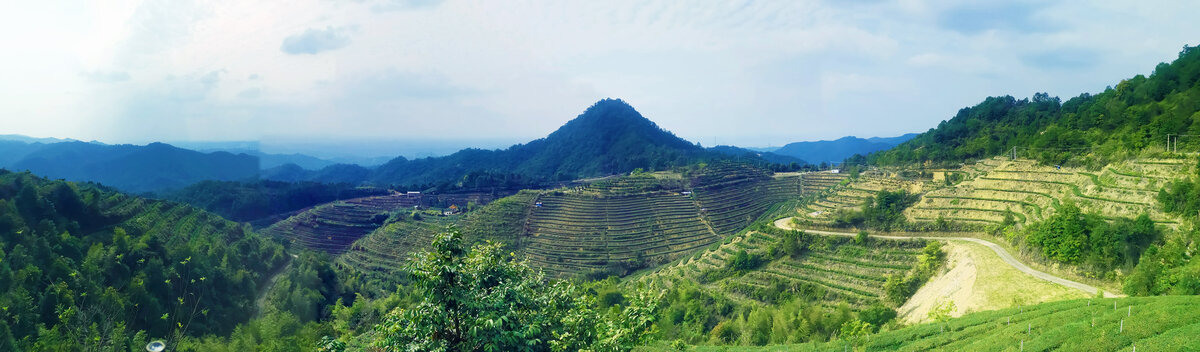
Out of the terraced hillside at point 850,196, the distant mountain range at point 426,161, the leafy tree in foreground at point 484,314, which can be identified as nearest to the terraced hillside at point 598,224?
the terraced hillside at point 850,196

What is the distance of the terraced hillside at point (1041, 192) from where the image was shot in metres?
23.2

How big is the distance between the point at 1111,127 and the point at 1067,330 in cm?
3124

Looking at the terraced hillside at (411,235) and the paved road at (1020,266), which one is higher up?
the paved road at (1020,266)

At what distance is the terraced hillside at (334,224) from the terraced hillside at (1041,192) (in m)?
62.4

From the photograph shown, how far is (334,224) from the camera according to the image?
221 ft

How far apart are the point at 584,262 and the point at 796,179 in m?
35.2

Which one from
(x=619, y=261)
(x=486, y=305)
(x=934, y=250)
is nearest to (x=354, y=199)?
(x=619, y=261)

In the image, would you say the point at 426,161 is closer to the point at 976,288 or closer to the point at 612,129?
the point at 612,129

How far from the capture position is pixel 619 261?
48281 mm

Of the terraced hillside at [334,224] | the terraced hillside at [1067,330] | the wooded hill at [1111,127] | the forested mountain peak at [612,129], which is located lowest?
the terraced hillside at [334,224]

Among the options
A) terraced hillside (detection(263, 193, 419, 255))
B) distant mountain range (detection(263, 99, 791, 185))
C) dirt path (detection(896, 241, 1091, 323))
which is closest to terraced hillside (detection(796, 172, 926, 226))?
dirt path (detection(896, 241, 1091, 323))

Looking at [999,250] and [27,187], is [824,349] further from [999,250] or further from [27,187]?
[27,187]

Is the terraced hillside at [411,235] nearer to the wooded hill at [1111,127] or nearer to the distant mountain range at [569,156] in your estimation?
the wooded hill at [1111,127]

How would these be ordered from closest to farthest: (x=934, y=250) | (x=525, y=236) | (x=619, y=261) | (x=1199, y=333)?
(x=1199, y=333) < (x=934, y=250) < (x=619, y=261) < (x=525, y=236)
